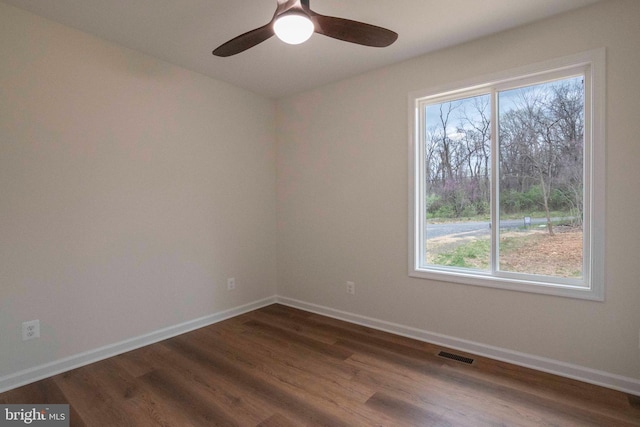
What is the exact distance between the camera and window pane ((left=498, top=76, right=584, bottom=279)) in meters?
2.23

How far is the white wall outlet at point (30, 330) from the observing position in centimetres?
212

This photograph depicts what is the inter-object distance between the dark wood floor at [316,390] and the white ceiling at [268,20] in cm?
248

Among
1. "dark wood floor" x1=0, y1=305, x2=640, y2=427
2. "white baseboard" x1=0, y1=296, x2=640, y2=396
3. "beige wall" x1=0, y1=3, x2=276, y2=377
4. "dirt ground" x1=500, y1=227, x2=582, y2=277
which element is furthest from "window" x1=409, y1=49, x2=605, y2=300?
"beige wall" x1=0, y1=3, x2=276, y2=377

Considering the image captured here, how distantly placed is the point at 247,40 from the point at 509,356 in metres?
2.81

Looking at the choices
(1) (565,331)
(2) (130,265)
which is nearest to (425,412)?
(1) (565,331)

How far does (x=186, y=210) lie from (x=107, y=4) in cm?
164

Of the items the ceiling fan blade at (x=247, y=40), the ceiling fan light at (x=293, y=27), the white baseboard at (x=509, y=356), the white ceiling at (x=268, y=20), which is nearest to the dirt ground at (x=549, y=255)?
the white baseboard at (x=509, y=356)

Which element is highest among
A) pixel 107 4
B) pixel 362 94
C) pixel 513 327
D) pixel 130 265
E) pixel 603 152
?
pixel 107 4

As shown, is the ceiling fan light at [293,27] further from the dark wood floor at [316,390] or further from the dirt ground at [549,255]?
the dirt ground at [549,255]

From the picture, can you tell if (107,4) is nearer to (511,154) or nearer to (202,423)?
(202,423)

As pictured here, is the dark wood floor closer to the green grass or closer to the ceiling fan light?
the green grass

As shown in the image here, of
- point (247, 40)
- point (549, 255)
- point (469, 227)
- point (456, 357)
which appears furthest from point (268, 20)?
point (456, 357)

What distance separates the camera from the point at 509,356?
2367 mm

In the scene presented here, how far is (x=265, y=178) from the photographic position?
12.4 ft
